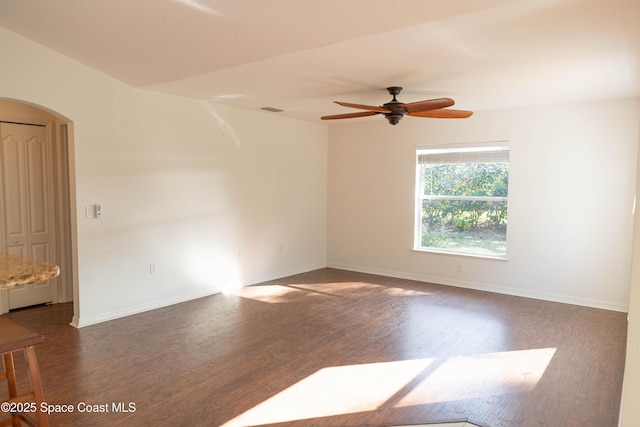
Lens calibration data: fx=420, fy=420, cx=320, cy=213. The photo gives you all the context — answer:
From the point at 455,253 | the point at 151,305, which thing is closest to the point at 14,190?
the point at 151,305

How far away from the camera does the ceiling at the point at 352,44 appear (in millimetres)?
2547

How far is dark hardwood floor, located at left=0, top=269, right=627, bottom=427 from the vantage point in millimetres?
2602

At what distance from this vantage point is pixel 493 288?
18.1 ft

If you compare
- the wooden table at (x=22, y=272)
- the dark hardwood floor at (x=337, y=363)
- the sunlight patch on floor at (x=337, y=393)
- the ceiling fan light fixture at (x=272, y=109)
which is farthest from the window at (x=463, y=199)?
the wooden table at (x=22, y=272)

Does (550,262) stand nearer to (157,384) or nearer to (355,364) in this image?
(355,364)

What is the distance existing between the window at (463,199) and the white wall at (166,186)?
73.2 inches

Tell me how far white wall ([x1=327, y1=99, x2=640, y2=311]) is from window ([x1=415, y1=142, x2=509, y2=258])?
0.46 ft

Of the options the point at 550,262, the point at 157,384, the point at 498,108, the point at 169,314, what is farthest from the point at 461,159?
the point at 157,384

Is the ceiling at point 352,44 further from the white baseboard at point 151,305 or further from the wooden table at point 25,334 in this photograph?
the white baseboard at point 151,305

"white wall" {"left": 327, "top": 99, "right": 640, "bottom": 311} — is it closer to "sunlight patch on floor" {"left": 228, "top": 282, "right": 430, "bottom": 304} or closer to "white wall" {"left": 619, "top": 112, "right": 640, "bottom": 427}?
"sunlight patch on floor" {"left": 228, "top": 282, "right": 430, "bottom": 304}

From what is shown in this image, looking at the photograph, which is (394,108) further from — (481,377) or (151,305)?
(151,305)

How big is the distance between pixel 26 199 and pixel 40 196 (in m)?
0.15

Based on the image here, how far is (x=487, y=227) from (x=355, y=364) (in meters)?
3.22

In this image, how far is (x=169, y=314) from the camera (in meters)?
4.49
